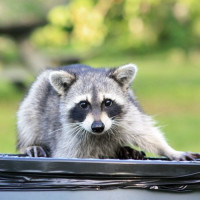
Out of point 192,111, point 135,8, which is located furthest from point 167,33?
point 135,8

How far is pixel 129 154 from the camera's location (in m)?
5.13

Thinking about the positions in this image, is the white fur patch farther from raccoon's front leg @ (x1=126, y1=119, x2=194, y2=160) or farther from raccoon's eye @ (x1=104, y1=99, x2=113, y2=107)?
raccoon's front leg @ (x1=126, y1=119, x2=194, y2=160)

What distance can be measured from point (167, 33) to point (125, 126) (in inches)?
1041

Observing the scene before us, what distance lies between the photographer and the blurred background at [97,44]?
12.1m

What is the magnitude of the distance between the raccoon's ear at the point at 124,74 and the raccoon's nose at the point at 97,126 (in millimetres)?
629

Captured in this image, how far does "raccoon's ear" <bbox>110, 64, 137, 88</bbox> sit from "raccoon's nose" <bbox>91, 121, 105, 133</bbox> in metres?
0.63

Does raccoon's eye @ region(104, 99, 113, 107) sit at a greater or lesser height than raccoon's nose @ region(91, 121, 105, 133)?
greater

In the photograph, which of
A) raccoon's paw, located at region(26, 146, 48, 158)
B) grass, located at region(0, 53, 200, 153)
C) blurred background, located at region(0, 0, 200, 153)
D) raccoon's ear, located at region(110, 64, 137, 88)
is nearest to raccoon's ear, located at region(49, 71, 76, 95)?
raccoon's ear, located at region(110, 64, 137, 88)

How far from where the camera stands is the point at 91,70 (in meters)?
5.46

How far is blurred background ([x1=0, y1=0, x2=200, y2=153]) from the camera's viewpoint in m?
12.1

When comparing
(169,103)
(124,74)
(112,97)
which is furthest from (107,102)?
(169,103)

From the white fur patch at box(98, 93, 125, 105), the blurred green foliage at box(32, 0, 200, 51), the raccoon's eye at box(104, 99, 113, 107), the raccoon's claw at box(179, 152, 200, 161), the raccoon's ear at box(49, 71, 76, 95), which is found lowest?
the raccoon's claw at box(179, 152, 200, 161)

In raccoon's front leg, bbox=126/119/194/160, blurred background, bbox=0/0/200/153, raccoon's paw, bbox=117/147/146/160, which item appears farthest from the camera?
blurred background, bbox=0/0/200/153

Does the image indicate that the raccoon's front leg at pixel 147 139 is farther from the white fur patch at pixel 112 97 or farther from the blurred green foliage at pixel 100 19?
the blurred green foliage at pixel 100 19
